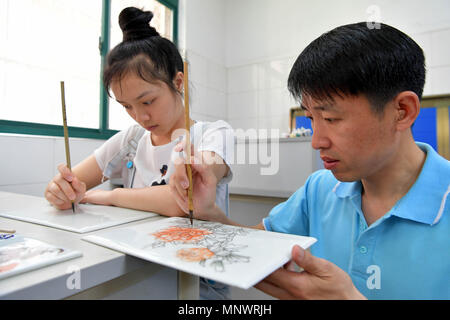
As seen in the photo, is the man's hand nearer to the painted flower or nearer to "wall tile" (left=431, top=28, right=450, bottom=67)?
the painted flower

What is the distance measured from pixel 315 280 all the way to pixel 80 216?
0.54 m

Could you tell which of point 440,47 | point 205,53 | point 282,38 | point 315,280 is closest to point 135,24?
point 315,280

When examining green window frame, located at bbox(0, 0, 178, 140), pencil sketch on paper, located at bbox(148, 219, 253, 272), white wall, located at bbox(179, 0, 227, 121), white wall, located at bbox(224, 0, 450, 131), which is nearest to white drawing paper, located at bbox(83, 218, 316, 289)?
pencil sketch on paper, located at bbox(148, 219, 253, 272)

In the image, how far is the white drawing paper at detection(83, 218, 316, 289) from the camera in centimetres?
35

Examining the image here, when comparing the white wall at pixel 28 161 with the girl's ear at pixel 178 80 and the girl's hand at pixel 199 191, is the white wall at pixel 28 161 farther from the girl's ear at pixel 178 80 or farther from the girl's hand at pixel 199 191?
the girl's hand at pixel 199 191

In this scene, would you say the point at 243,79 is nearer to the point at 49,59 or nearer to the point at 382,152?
the point at 49,59

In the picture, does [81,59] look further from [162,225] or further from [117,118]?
[162,225]

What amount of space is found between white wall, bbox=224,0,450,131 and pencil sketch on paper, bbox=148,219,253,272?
2.31 m

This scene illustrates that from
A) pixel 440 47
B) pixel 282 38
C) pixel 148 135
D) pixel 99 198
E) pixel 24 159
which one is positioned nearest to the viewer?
pixel 99 198

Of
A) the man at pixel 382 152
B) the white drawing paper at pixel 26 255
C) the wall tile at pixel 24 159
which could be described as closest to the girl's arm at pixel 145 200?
the man at pixel 382 152

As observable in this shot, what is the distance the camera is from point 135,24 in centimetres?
92

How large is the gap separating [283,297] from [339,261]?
267mm

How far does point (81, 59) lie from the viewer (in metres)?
1.90

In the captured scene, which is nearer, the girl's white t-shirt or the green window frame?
the girl's white t-shirt
